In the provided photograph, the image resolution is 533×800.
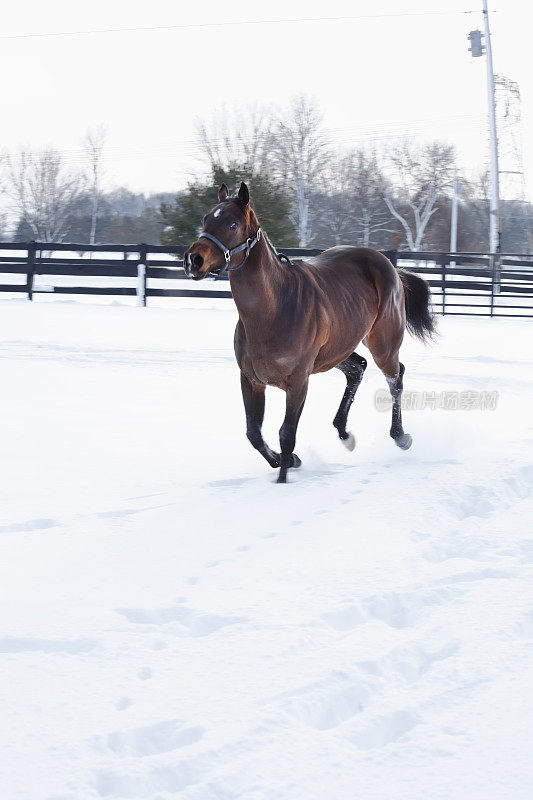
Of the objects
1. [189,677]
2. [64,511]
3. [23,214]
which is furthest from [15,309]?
[23,214]

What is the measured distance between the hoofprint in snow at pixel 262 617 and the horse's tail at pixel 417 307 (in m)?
0.98

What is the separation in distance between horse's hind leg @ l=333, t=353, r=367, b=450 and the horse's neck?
52.5 inches

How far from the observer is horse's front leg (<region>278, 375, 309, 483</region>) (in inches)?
178

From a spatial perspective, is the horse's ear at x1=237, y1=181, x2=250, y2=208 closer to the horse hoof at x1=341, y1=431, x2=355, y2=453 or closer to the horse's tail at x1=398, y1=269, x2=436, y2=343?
the horse hoof at x1=341, y1=431, x2=355, y2=453

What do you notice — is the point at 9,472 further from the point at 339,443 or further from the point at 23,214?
the point at 23,214

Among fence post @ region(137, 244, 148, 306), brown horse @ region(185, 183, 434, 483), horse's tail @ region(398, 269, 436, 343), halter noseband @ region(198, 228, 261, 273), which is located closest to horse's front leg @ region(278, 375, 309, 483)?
brown horse @ region(185, 183, 434, 483)

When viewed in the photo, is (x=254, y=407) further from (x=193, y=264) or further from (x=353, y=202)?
(x=353, y=202)

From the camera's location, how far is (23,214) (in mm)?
51156

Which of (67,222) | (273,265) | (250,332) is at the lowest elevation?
(250,332)

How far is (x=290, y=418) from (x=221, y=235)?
117cm

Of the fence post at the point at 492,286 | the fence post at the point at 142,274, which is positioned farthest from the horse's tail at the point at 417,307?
the fence post at the point at 492,286

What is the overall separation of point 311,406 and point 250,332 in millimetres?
3132

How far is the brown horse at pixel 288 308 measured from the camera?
4.13 meters

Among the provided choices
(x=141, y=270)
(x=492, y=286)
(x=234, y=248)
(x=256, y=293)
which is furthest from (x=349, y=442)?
(x=492, y=286)
